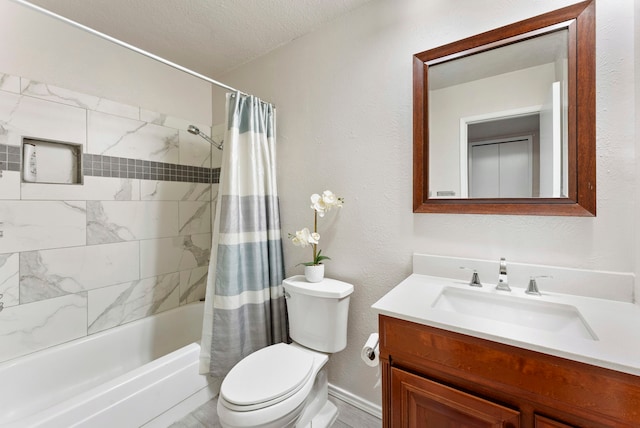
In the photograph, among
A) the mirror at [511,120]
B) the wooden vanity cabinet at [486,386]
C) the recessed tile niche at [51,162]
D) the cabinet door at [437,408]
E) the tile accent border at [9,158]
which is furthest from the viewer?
the recessed tile niche at [51,162]

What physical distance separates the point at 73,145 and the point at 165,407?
65.3 inches

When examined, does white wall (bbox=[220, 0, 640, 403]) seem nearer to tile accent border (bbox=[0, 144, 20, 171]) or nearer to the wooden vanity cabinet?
the wooden vanity cabinet

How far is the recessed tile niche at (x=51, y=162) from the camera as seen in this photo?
1.56 m

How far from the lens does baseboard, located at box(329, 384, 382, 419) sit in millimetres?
1571

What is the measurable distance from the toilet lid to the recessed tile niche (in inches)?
61.5

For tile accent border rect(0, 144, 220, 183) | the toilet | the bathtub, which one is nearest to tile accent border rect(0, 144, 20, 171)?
tile accent border rect(0, 144, 220, 183)

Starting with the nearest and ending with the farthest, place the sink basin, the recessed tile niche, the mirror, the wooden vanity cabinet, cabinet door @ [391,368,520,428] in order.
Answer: the wooden vanity cabinet
cabinet door @ [391,368,520,428]
the sink basin
the mirror
the recessed tile niche

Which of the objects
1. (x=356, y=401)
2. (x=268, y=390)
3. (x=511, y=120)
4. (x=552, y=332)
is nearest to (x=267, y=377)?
(x=268, y=390)

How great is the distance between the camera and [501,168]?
1.24m

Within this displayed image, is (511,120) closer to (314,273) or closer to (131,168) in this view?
(314,273)

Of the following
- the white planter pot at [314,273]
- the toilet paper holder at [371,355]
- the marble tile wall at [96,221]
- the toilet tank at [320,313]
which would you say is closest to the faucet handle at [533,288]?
the toilet paper holder at [371,355]

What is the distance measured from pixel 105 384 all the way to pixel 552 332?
186cm

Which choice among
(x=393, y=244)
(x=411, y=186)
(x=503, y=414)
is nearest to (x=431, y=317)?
(x=503, y=414)

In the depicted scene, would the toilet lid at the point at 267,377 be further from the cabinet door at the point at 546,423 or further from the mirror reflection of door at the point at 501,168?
the mirror reflection of door at the point at 501,168
